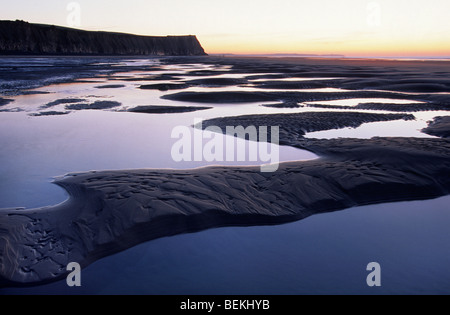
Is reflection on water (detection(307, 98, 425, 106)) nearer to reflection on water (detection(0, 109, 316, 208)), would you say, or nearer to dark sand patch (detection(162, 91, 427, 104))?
dark sand patch (detection(162, 91, 427, 104))

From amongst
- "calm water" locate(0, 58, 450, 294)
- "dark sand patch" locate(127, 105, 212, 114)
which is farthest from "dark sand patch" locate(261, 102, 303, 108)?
"calm water" locate(0, 58, 450, 294)

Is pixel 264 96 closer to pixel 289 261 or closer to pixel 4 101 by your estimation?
pixel 4 101

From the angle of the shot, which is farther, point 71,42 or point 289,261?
point 71,42

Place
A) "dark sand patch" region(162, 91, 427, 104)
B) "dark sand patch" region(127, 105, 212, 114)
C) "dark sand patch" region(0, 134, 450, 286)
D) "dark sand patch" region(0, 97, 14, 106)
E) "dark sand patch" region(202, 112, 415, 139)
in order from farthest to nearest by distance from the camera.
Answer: "dark sand patch" region(162, 91, 427, 104)
"dark sand patch" region(0, 97, 14, 106)
"dark sand patch" region(127, 105, 212, 114)
"dark sand patch" region(202, 112, 415, 139)
"dark sand patch" region(0, 134, 450, 286)

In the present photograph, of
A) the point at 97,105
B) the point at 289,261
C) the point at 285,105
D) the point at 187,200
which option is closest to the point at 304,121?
the point at 285,105

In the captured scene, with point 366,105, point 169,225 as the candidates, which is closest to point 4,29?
point 366,105
